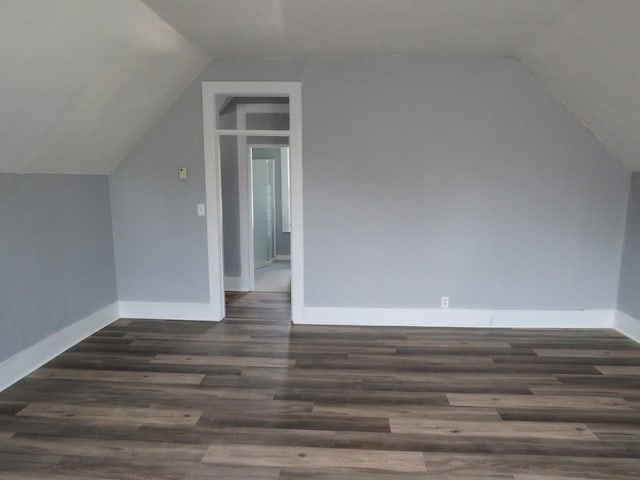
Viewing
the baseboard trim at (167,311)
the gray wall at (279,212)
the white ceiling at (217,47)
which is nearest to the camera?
the white ceiling at (217,47)

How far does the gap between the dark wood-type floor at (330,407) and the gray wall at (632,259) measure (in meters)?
0.31

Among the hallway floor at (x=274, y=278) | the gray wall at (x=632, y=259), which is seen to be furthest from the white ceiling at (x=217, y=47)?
the hallway floor at (x=274, y=278)

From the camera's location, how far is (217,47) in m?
3.15

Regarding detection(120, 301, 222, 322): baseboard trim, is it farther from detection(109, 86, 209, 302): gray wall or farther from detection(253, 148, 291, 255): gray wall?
detection(253, 148, 291, 255): gray wall

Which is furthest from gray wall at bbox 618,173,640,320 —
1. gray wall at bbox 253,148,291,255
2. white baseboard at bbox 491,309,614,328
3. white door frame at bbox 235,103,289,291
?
gray wall at bbox 253,148,291,255

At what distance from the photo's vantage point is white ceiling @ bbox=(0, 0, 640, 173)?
211 cm

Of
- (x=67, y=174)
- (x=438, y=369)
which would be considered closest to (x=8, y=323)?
(x=67, y=174)

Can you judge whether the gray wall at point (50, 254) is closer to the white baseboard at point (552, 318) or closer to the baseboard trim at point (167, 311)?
the baseboard trim at point (167, 311)

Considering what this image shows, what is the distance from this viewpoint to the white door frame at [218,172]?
11.3ft

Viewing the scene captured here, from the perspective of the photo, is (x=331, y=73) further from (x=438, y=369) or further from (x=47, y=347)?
(x=47, y=347)

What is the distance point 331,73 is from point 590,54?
6.34 feet

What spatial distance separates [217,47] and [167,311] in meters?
2.50

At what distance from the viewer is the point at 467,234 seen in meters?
3.52

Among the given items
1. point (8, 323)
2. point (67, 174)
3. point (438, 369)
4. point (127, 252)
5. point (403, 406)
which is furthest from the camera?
point (127, 252)
